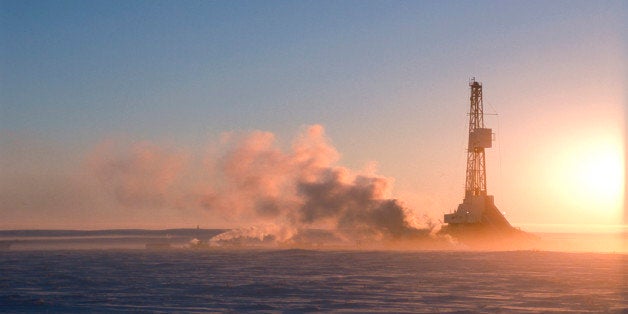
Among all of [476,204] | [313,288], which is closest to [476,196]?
[476,204]

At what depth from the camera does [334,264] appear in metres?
72.2

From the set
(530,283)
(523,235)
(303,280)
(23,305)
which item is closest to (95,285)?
(23,305)

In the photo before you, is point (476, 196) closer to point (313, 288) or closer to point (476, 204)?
point (476, 204)

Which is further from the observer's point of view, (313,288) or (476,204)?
(476,204)

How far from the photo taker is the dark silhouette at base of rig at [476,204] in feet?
386

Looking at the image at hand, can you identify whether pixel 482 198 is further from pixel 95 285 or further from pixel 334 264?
pixel 95 285

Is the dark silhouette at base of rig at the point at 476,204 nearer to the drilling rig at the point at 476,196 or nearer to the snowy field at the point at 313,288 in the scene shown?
the drilling rig at the point at 476,196

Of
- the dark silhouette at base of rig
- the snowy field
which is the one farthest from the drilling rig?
the snowy field

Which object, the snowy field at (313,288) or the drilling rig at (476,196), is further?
the drilling rig at (476,196)

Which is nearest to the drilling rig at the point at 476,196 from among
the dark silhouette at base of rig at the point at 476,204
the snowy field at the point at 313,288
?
the dark silhouette at base of rig at the point at 476,204

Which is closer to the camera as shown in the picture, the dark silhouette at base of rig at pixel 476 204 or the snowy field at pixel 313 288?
the snowy field at pixel 313 288

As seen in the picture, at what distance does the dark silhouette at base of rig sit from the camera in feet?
386

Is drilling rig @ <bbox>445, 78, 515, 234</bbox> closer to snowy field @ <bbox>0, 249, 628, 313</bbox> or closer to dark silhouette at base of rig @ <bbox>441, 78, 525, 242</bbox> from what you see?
dark silhouette at base of rig @ <bbox>441, 78, 525, 242</bbox>

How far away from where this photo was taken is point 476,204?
388ft
